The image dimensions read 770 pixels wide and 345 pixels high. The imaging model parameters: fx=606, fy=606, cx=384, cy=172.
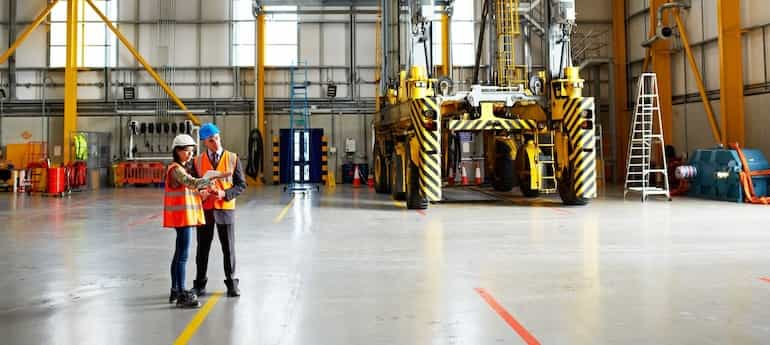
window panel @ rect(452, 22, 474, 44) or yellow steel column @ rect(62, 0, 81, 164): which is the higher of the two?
window panel @ rect(452, 22, 474, 44)

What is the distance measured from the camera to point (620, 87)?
24.2 meters

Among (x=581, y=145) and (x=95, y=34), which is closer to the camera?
(x=581, y=145)

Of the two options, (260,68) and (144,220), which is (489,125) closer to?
(144,220)

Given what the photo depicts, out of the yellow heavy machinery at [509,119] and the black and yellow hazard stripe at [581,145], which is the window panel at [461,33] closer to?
the yellow heavy machinery at [509,119]

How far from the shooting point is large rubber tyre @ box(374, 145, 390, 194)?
18.3 metres

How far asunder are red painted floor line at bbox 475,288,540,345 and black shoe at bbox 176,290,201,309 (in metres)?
2.35

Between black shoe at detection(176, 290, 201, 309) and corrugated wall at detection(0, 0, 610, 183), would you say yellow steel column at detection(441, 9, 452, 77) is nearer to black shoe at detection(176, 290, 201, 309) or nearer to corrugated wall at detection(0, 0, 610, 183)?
corrugated wall at detection(0, 0, 610, 183)

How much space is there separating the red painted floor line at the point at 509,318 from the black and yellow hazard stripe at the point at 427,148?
23.9 ft

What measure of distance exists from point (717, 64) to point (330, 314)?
18.3 meters

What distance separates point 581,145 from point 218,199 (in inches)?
378

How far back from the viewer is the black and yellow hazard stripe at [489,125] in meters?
13.5

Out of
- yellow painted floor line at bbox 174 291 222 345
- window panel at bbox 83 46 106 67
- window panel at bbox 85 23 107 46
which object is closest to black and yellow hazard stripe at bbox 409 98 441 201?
yellow painted floor line at bbox 174 291 222 345

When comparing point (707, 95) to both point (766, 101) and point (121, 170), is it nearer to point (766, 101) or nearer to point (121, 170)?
point (766, 101)

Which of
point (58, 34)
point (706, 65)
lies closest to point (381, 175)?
point (706, 65)
